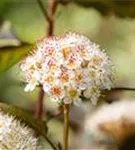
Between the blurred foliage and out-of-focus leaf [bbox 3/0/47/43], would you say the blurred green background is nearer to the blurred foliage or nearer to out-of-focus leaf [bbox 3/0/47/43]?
out-of-focus leaf [bbox 3/0/47/43]

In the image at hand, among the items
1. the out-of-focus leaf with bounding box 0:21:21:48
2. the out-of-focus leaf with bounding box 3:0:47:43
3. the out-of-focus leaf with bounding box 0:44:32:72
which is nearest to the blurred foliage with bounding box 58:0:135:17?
the out-of-focus leaf with bounding box 0:21:21:48

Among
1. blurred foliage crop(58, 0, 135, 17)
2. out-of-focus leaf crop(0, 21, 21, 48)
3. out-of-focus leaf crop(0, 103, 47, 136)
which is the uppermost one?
blurred foliage crop(58, 0, 135, 17)

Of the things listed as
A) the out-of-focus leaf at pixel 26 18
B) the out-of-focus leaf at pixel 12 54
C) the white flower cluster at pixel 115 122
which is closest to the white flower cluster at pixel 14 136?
the out-of-focus leaf at pixel 12 54

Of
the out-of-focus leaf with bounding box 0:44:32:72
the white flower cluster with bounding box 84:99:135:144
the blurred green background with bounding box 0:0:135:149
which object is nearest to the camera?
the out-of-focus leaf with bounding box 0:44:32:72

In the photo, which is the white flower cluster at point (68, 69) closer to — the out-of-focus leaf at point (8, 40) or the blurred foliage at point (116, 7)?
the out-of-focus leaf at point (8, 40)

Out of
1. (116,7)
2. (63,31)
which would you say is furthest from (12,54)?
(63,31)

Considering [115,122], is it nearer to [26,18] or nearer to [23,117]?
[26,18]

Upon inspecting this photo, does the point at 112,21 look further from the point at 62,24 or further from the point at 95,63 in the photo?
the point at 95,63
